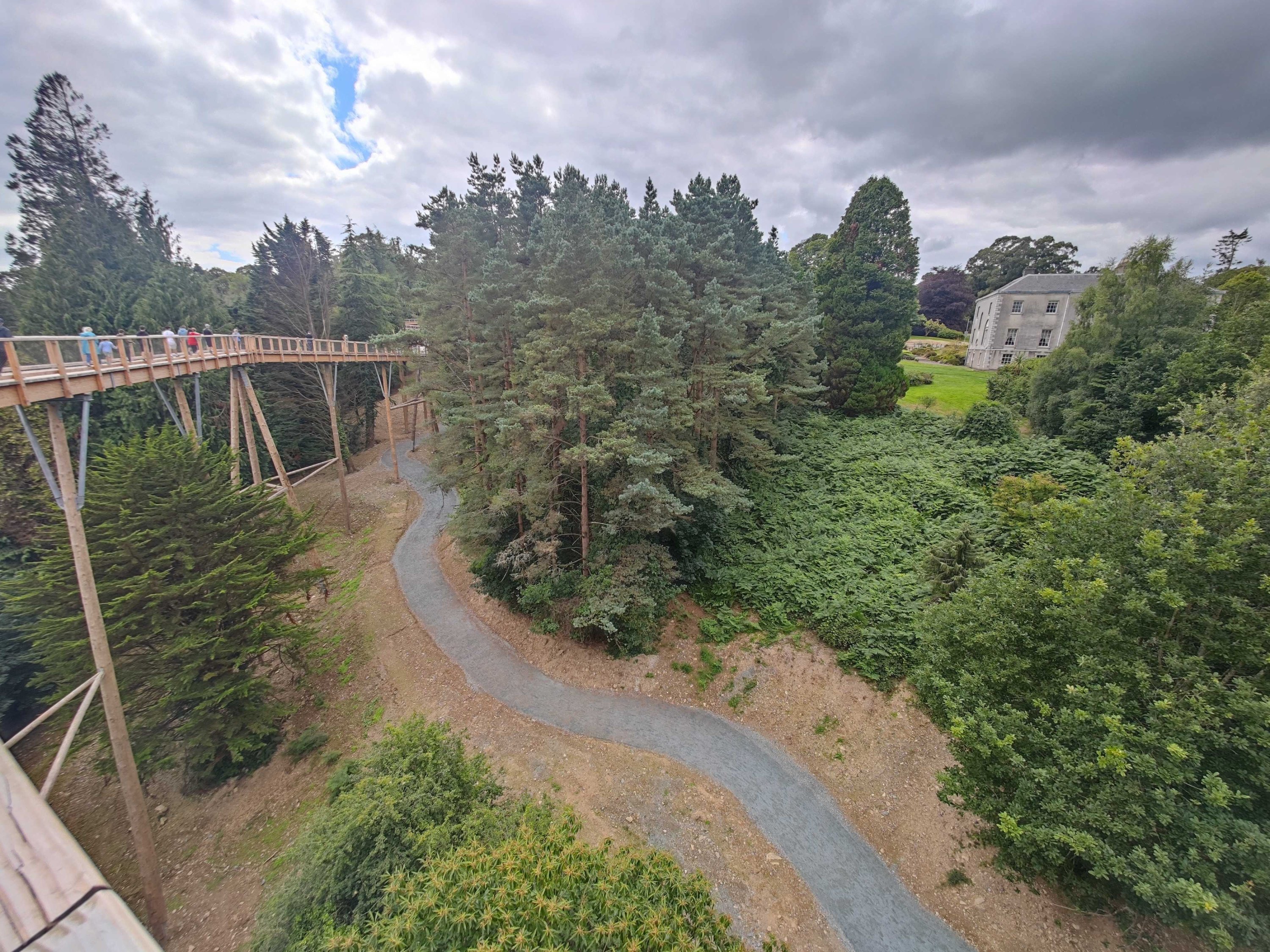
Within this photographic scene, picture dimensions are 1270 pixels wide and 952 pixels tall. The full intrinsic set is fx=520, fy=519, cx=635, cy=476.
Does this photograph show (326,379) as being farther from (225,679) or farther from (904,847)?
(904,847)

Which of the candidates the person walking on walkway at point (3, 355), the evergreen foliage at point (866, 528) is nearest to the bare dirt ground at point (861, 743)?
the evergreen foliage at point (866, 528)

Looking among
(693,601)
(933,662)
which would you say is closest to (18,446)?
(693,601)

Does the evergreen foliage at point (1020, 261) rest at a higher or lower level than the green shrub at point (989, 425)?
higher

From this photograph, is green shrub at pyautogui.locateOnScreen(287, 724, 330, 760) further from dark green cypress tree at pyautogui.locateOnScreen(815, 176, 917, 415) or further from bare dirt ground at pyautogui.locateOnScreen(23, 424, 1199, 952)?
dark green cypress tree at pyautogui.locateOnScreen(815, 176, 917, 415)

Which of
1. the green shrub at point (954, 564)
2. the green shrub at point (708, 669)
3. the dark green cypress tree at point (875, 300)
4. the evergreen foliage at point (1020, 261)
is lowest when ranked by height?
the green shrub at point (708, 669)

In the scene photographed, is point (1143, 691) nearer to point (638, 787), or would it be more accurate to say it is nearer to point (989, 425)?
point (638, 787)

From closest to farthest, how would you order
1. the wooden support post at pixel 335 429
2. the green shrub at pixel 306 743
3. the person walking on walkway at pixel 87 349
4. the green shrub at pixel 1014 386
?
the person walking on walkway at pixel 87 349 < the green shrub at pixel 306 743 < the wooden support post at pixel 335 429 < the green shrub at pixel 1014 386

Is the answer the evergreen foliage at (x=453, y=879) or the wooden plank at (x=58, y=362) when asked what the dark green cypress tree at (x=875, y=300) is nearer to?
the evergreen foliage at (x=453, y=879)
